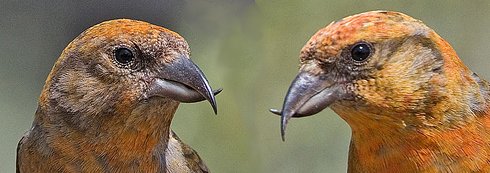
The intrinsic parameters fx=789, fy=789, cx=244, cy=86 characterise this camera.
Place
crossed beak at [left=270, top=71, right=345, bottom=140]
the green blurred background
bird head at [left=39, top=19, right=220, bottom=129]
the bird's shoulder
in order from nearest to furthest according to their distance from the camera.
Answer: crossed beak at [left=270, top=71, right=345, bottom=140], bird head at [left=39, top=19, right=220, bottom=129], the bird's shoulder, the green blurred background

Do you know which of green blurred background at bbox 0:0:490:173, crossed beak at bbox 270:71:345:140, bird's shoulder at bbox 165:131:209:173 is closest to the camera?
crossed beak at bbox 270:71:345:140

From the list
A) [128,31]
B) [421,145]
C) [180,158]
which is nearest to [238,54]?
[180,158]

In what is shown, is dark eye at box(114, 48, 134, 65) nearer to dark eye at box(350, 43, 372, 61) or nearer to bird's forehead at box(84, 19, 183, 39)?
bird's forehead at box(84, 19, 183, 39)

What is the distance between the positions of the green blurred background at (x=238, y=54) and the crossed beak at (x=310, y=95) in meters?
1.89

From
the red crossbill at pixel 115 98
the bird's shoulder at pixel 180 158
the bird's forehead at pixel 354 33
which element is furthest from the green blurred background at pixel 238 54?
the bird's forehead at pixel 354 33

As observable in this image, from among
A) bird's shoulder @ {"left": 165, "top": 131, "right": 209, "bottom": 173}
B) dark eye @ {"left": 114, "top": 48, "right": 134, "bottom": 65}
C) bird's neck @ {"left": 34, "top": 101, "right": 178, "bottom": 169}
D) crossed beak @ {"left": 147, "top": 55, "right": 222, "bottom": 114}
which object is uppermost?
dark eye @ {"left": 114, "top": 48, "right": 134, "bottom": 65}

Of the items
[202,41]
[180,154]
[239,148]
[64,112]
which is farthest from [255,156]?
[64,112]

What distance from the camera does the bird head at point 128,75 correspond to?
205 centimetres

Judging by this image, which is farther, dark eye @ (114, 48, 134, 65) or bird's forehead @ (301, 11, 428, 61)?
dark eye @ (114, 48, 134, 65)

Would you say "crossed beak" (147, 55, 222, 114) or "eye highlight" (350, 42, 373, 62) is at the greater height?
"eye highlight" (350, 42, 373, 62)

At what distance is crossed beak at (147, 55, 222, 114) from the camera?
79.5 inches

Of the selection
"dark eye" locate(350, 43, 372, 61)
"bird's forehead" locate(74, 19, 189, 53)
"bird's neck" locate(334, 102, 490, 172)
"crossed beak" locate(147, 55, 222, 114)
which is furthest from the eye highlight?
"bird's forehead" locate(74, 19, 189, 53)

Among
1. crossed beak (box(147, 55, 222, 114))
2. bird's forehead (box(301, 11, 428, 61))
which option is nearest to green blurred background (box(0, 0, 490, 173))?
crossed beak (box(147, 55, 222, 114))

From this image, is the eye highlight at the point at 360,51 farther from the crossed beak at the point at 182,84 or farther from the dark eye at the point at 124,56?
the dark eye at the point at 124,56
